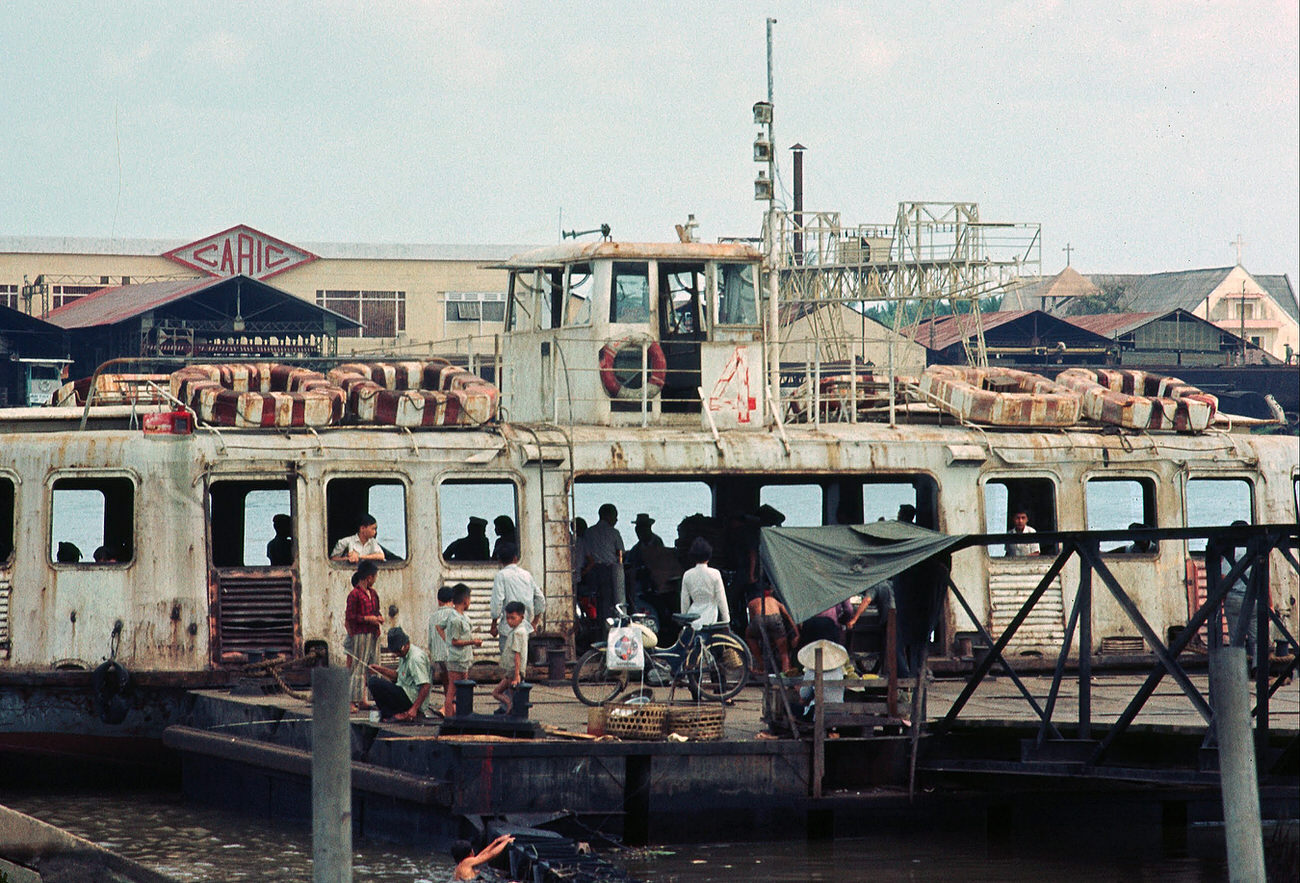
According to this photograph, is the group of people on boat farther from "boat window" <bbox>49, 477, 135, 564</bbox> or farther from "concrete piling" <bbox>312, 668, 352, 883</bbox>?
"concrete piling" <bbox>312, 668, 352, 883</bbox>

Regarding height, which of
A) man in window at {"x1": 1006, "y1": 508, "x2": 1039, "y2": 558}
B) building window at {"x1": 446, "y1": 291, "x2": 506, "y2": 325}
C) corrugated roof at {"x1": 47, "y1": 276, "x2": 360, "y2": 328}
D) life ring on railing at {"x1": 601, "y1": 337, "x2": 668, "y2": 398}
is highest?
building window at {"x1": 446, "y1": 291, "x2": 506, "y2": 325}

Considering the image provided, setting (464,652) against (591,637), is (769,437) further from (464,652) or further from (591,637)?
(464,652)

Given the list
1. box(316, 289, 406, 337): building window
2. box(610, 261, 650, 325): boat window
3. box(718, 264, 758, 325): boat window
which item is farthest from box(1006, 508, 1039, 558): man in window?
box(316, 289, 406, 337): building window

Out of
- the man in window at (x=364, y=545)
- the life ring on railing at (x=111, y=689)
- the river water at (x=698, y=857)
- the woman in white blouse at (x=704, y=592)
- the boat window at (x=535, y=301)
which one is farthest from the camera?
the boat window at (x=535, y=301)

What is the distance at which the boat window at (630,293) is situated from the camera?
1817 cm

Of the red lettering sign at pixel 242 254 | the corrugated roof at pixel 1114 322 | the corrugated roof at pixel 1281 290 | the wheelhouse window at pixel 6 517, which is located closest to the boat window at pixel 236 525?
the wheelhouse window at pixel 6 517

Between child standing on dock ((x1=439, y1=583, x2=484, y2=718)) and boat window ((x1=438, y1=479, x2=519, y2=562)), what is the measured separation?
1646mm

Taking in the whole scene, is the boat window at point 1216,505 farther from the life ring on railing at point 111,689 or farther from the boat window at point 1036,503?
the life ring on railing at point 111,689

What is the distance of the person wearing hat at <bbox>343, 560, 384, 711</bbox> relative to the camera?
1440 centimetres

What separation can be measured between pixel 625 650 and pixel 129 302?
40736 mm

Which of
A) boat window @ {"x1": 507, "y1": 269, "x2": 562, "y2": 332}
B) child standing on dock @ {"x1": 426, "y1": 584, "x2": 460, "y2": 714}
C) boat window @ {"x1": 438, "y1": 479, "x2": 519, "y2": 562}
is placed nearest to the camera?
child standing on dock @ {"x1": 426, "y1": 584, "x2": 460, "y2": 714}

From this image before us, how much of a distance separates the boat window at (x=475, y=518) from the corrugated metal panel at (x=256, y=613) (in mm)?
1537

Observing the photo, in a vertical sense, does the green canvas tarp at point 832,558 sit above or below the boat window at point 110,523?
below

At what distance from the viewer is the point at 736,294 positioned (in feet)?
60.7
